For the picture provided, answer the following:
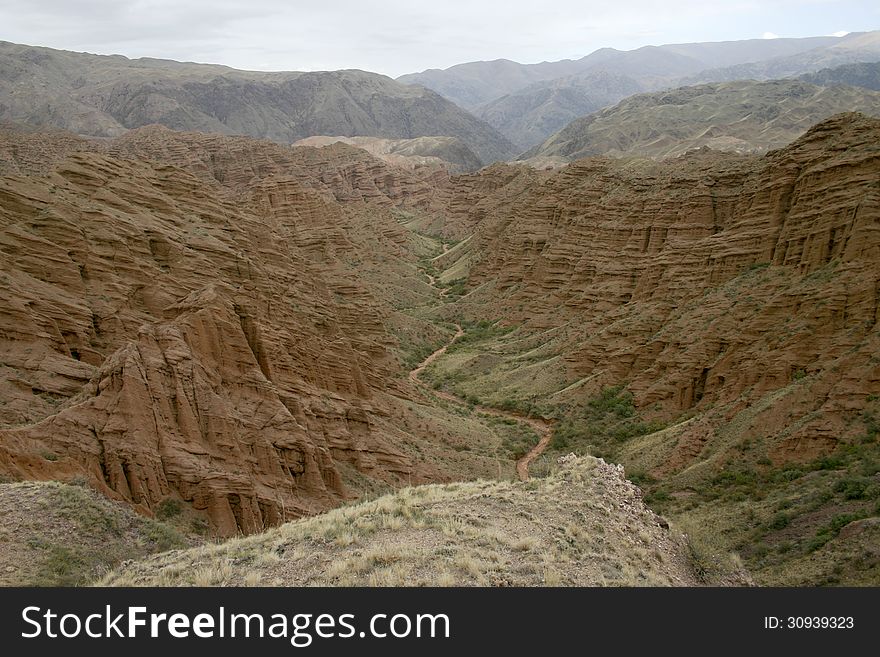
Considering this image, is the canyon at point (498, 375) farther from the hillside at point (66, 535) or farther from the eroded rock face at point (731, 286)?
the hillside at point (66, 535)

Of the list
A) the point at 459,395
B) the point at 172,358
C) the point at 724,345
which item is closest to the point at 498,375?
the point at 459,395

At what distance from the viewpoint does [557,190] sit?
8969 centimetres

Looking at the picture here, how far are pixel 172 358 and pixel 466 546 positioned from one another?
15.7 m

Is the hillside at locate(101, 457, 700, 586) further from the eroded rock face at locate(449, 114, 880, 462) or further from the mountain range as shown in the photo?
the eroded rock face at locate(449, 114, 880, 462)

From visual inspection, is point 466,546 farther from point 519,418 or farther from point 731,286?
point 519,418

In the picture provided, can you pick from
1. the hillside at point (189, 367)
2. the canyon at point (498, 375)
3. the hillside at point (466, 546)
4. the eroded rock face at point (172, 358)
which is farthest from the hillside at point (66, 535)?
the eroded rock face at point (172, 358)

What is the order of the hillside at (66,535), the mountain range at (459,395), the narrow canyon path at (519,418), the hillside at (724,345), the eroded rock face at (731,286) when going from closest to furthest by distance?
the hillside at (66,535) → the mountain range at (459,395) → the hillside at (724,345) → the eroded rock face at (731,286) → the narrow canyon path at (519,418)

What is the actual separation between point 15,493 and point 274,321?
2036 cm

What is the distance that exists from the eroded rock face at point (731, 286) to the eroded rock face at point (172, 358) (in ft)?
55.1

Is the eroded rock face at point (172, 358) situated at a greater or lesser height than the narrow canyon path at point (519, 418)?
greater

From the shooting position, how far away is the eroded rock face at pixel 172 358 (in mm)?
23859

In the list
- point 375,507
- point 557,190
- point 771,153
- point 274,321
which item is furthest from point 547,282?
point 375,507

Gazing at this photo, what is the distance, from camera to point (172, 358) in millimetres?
26812

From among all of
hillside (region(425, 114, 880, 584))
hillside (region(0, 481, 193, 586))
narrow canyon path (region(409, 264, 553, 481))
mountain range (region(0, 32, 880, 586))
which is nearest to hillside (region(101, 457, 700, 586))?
mountain range (region(0, 32, 880, 586))
